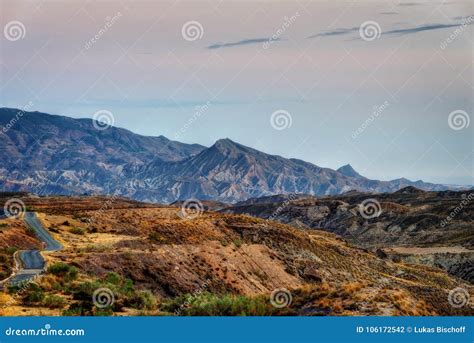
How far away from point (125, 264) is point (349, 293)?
73.1ft

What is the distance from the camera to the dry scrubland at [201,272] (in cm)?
2698

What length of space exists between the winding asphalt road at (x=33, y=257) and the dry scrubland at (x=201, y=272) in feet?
2.52

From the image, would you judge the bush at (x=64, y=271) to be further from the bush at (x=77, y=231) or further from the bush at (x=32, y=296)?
the bush at (x=77, y=231)

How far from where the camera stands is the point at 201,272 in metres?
49.8

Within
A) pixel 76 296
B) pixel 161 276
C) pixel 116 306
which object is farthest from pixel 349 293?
pixel 161 276

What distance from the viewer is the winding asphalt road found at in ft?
118

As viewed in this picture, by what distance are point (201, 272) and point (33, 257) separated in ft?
42.6

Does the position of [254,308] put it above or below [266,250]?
below

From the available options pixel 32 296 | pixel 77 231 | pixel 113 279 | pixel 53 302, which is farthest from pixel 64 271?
pixel 77 231

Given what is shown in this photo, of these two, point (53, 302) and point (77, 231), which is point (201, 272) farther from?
point (53, 302)

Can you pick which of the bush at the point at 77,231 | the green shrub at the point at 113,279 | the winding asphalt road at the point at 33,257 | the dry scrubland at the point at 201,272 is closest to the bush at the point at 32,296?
the dry scrubland at the point at 201,272

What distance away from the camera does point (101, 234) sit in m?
59.2

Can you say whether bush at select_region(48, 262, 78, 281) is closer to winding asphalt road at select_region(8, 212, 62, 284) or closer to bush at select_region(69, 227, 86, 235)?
winding asphalt road at select_region(8, 212, 62, 284)

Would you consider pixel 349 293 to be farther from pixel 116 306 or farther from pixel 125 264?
pixel 125 264
